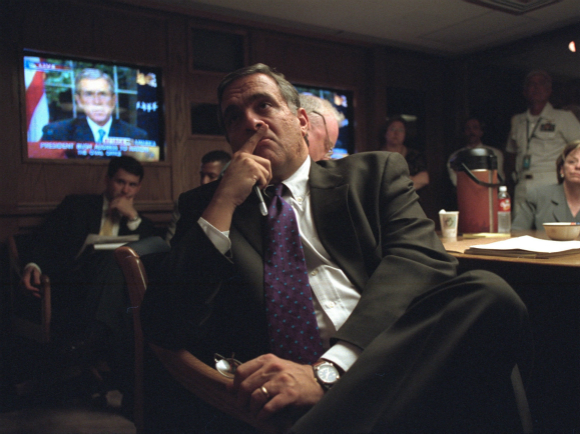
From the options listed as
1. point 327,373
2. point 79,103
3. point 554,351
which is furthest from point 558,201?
point 79,103

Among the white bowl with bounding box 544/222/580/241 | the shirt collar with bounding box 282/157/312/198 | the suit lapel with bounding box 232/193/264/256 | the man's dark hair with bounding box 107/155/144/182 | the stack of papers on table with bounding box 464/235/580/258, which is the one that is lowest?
the stack of papers on table with bounding box 464/235/580/258

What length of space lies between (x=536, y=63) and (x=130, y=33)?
4362 millimetres

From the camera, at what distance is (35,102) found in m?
3.49

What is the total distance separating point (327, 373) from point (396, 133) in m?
4.38

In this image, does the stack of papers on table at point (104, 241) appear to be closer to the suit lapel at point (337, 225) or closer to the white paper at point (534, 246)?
the suit lapel at point (337, 225)

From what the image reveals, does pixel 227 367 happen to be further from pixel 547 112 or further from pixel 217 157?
pixel 547 112

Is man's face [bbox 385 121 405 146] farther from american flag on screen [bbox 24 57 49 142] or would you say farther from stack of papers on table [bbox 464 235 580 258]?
stack of papers on table [bbox 464 235 580 258]

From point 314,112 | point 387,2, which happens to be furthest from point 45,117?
point 387,2

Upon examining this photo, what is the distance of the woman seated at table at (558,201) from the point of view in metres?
2.66

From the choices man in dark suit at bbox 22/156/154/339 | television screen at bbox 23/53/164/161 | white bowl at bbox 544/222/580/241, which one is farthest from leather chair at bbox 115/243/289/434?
television screen at bbox 23/53/164/161

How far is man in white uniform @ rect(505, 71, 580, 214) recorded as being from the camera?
471 centimetres

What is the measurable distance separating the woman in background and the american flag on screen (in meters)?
3.22

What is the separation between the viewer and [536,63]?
5203mm

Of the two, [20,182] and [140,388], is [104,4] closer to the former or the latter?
[20,182]
